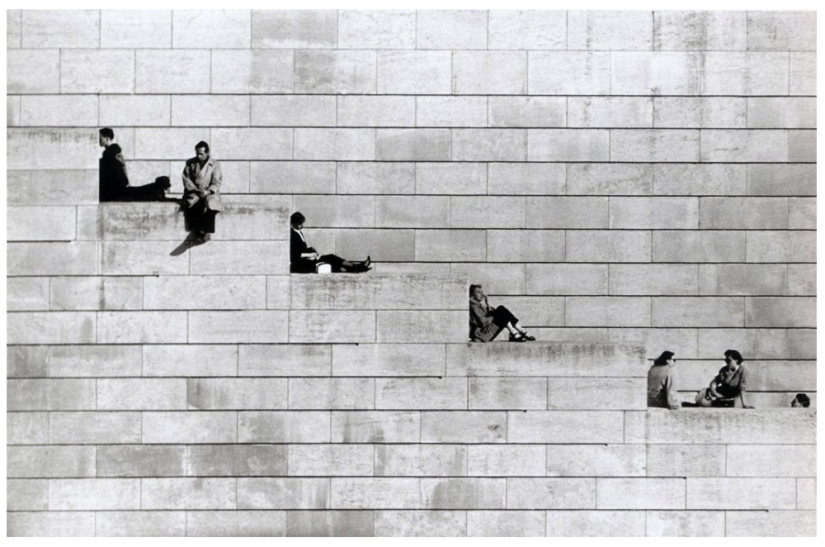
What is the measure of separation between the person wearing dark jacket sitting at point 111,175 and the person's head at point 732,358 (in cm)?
1086

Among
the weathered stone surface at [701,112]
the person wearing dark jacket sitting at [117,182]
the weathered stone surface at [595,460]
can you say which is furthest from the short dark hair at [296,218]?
the weathered stone surface at [701,112]

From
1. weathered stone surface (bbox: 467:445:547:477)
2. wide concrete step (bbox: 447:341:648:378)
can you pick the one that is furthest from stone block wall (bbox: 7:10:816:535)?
weathered stone surface (bbox: 467:445:547:477)

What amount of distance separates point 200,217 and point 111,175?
6.78ft

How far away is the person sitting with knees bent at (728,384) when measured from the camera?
18.6 metres

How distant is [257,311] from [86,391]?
3.14 m

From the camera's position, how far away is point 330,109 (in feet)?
64.1

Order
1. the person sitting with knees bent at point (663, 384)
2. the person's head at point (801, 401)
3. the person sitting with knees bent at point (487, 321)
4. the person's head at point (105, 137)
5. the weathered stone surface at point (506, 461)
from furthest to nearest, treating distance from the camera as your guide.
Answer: the person's head at point (801, 401), the person's head at point (105, 137), the person sitting with knees bent at point (487, 321), the person sitting with knees bent at point (663, 384), the weathered stone surface at point (506, 461)

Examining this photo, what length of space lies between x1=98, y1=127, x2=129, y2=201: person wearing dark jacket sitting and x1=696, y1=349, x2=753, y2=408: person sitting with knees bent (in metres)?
10.7

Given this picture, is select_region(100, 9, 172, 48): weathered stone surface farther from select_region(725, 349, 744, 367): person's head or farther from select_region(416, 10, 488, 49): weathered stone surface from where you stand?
select_region(725, 349, 744, 367): person's head

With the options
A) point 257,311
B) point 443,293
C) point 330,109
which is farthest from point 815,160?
point 257,311

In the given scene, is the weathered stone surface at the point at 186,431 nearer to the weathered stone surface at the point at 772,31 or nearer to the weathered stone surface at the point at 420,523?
the weathered stone surface at the point at 420,523

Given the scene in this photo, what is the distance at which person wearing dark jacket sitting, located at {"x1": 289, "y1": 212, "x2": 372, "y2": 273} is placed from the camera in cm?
1802

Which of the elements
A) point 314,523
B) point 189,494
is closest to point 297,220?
point 189,494

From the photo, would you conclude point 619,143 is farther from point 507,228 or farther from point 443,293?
point 443,293
